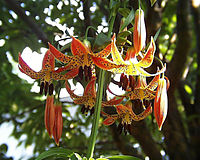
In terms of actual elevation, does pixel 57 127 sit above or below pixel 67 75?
below

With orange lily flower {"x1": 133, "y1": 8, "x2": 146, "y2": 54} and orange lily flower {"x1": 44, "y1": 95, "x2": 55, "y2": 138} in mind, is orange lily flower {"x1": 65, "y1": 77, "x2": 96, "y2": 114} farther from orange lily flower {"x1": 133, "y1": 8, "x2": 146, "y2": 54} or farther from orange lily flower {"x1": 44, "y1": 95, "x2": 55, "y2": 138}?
orange lily flower {"x1": 133, "y1": 8, "x2": 146, "y2": 54}

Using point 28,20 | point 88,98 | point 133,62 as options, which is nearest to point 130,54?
point 133,62

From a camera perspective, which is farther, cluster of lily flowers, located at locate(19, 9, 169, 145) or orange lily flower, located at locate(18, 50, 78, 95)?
orange lily flower, located at locate(18, 50, 78, 95)

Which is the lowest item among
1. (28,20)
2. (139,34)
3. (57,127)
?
(57,127)

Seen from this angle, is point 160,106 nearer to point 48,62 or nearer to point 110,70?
point 110,70

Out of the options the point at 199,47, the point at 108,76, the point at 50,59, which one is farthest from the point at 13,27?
the point at 199,47

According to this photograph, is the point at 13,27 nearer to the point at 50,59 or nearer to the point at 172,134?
the point at 50,59

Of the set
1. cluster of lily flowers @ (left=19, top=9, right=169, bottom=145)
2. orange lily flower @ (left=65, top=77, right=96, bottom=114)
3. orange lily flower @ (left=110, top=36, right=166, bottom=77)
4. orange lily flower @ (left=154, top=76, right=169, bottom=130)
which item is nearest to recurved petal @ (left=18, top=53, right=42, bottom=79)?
cluster of lily flowers @ (left=19, top=9, right=169, bottom=145)

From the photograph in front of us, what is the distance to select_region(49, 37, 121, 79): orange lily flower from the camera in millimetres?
649

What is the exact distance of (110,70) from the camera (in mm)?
692

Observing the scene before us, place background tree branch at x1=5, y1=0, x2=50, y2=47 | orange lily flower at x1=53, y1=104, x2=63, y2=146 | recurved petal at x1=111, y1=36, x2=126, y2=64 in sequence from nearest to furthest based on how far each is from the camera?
recurved petal at x1=111, y1=36, x2=126, y2=64
orange lily flower at x1=53, y1=104, x2=63, y2=146
background tree branch at x1=5, y1=0, x2=50, y2=47

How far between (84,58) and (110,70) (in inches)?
3.2

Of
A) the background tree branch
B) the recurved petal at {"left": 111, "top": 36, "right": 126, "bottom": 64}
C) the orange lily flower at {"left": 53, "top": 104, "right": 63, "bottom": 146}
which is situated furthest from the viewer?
the background tree branch

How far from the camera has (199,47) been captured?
2021mm
